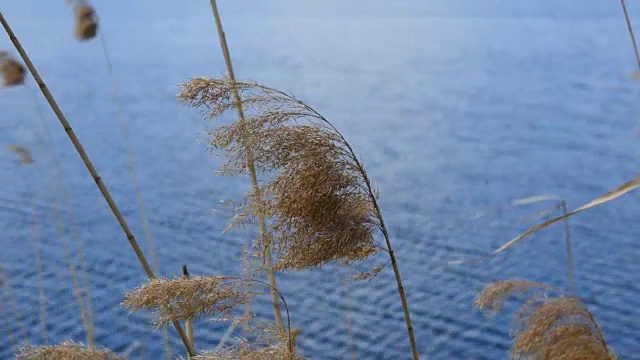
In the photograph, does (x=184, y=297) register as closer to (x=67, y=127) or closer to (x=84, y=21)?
(x=67, y=127)

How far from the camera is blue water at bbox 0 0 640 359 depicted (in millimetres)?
2201

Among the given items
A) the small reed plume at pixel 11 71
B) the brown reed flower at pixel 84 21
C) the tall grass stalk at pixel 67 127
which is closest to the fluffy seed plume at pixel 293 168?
the tall grass stalk at pixel 67 127

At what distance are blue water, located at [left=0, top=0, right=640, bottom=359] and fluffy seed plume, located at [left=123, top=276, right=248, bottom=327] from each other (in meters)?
1.06

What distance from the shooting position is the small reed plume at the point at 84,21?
1753mm

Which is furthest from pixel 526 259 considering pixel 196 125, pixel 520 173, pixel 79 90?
pixel 79 90

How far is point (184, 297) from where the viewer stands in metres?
1.01

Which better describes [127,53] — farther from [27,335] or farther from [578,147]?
[578,147]

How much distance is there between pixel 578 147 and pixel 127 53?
1.90 m

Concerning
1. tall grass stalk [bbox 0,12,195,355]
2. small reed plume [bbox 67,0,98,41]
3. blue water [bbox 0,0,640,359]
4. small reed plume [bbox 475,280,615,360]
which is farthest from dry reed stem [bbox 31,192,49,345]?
small reed plume [bbox 475,280,615,360]

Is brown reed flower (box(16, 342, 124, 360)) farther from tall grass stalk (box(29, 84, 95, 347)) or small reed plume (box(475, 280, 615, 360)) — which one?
tall grass stalk (box(29, 84, 95, 347))

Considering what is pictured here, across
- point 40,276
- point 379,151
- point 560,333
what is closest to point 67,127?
point 560,333

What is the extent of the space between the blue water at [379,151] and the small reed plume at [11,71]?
67cm

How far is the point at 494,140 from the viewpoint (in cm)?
282

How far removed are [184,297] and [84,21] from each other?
956mm
